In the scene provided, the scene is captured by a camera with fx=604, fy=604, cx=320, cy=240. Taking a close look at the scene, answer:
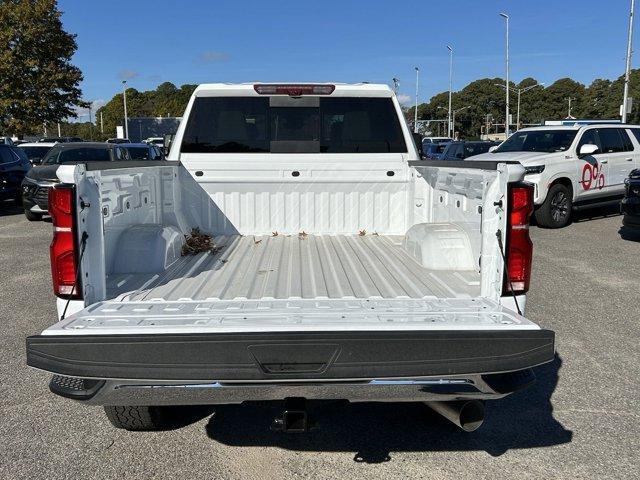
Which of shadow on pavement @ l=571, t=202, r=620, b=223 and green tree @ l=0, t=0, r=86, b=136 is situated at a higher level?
green tree @ l=0, t=0, r=86, b=136

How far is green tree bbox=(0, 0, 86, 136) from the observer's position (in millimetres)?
32562

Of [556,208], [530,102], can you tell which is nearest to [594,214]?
[556,208]

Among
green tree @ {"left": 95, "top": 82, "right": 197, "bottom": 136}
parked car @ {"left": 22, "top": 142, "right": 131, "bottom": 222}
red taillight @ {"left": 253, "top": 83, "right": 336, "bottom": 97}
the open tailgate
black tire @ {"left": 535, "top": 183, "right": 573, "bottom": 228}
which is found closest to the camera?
the open tailgate

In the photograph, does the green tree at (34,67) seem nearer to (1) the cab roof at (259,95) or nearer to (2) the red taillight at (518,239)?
(1) the cab roof at (259,95)

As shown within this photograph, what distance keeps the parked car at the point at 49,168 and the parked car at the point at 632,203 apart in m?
10.1

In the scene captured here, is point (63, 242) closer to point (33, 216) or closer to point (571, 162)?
point (571, 162)

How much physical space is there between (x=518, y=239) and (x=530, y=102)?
107 metres

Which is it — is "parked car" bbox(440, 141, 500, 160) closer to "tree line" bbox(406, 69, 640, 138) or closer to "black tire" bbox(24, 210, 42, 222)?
"black tire" bbox(24, 210, 42, 222)

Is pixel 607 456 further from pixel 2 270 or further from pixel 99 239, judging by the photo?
pixel 2 270

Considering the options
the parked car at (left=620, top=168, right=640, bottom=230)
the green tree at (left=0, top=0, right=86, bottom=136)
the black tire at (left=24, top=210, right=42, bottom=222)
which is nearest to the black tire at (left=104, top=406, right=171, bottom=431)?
the parked car at (left=620, top=168, right=640, bottom=230)

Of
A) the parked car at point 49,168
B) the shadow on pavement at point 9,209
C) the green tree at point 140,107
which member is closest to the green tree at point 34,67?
the shadow on pavement at point 9,209

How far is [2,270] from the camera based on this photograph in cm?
859

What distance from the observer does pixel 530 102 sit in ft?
334

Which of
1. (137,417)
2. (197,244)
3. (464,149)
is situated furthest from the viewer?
(464,149)
